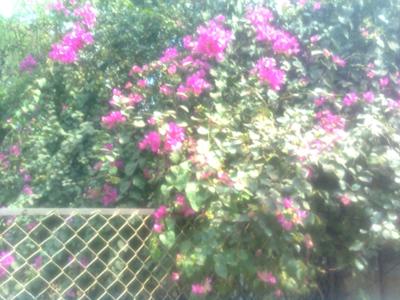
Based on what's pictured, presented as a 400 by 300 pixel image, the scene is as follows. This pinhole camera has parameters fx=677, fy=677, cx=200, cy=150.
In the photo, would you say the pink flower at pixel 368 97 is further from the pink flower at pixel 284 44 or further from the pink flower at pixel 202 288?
the pink flower at pixel 202 288

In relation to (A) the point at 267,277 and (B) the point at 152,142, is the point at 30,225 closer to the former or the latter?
(B) the point at 152,142

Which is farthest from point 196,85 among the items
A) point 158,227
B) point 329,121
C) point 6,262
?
point 6,262

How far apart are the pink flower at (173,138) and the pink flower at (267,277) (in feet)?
2.00

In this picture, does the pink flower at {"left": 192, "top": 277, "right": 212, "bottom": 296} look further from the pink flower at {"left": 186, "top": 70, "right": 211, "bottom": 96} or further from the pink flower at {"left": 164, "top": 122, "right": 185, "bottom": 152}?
the pink flower at {"left": 186, "top": 70, "right": 211, "bottom": 96}

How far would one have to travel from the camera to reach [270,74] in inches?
134

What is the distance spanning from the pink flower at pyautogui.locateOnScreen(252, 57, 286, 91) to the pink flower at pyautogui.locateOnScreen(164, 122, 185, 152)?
2.36ft

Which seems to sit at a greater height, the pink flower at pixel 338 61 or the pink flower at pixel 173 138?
the pink flower at pixel 173 138

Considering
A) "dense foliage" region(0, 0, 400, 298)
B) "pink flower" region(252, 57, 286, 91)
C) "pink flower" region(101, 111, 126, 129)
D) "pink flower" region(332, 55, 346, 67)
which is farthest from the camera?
"pink flower" region(332, 55, 346, 67)

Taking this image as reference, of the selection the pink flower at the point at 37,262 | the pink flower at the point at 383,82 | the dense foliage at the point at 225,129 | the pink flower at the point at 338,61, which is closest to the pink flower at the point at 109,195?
the dense foliage at the point at 225,129

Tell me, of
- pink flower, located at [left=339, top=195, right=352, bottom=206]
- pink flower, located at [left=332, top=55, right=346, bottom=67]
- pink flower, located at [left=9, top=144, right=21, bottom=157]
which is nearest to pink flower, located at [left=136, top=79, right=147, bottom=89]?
pink flower, located at [left=9, top=144, right=21, bottom=157]

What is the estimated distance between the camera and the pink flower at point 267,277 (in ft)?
8.40

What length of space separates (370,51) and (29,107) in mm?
1985

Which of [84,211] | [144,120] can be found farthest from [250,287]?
[144,120]

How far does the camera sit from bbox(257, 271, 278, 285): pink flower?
2.56 metres
